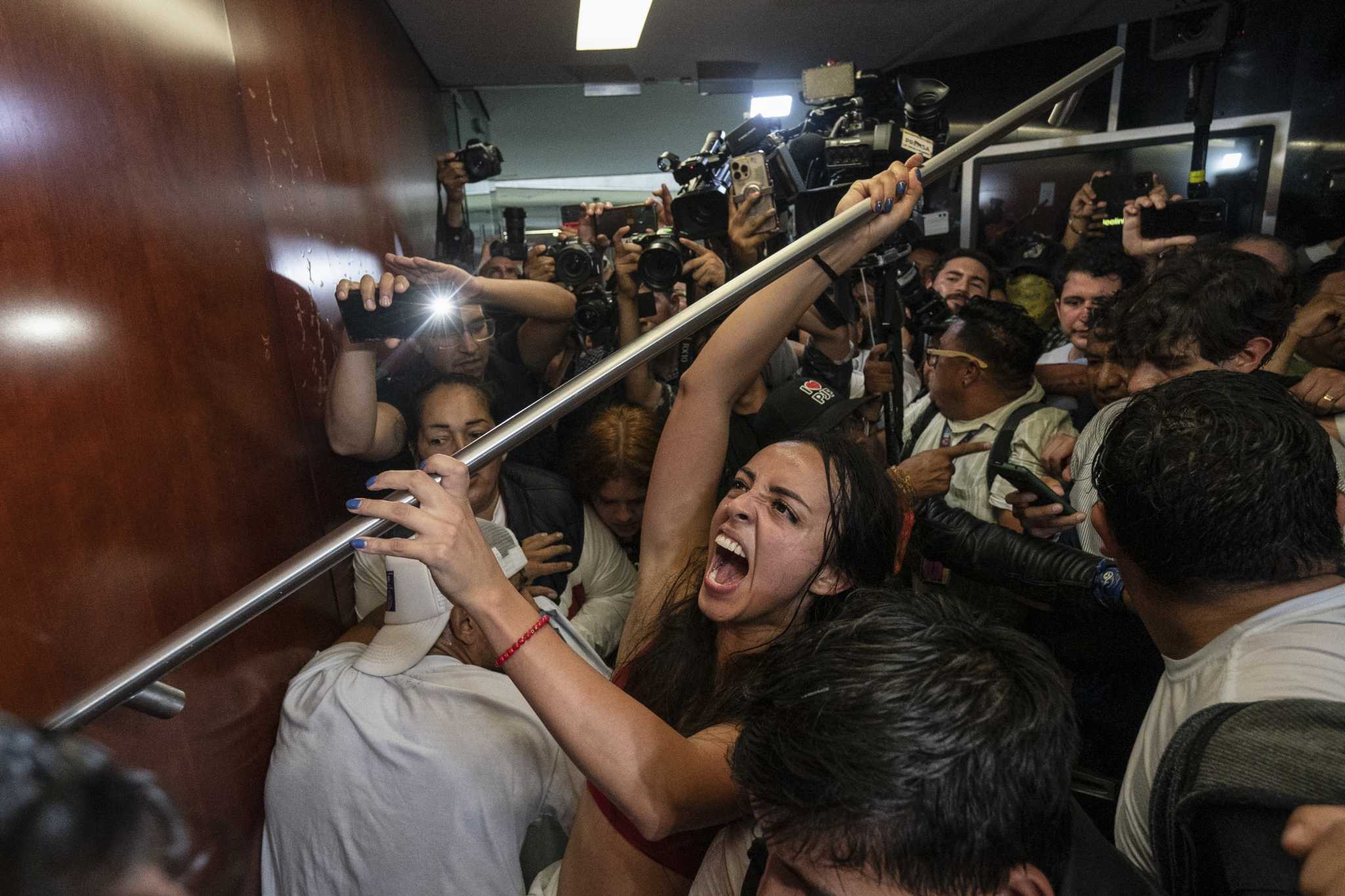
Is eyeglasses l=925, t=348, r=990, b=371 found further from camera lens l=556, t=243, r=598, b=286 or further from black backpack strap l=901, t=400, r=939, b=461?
camera lens l=556, t=243, r=598, b=286

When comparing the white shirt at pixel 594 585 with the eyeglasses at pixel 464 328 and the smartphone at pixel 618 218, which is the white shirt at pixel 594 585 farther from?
the smartphone at pixel 618 218

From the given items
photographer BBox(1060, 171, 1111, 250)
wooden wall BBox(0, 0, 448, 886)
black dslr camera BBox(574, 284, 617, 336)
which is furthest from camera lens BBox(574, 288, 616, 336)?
photographer BBox(1060, 171, 1111, 250)

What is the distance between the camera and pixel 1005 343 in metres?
2.13

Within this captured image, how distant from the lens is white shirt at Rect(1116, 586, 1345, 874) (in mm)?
822

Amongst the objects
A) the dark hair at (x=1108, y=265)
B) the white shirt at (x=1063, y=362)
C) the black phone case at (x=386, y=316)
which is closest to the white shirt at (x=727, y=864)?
the black phone case at (x=386, y=316)

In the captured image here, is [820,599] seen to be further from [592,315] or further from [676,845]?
[592,315]

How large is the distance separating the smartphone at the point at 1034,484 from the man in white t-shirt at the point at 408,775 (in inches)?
35.0

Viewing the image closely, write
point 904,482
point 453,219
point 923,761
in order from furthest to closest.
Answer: point 453,219 → point 904,482 → point 923,761

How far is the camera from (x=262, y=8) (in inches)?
71.9

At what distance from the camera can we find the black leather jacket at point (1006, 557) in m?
1.43

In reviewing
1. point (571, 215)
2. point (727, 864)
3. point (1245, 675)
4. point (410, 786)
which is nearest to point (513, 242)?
point (571, 215)

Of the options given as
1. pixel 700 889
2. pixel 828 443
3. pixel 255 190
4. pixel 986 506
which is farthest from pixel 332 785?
pixel 986 506

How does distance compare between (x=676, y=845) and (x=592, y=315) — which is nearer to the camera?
(x=676, y=845)

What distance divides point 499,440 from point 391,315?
56cm
